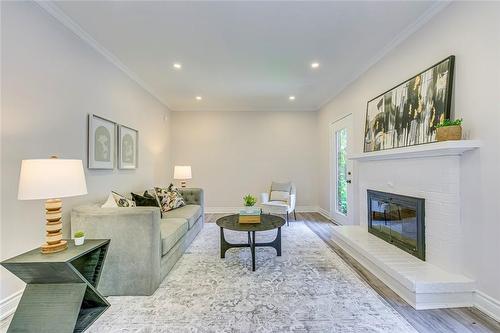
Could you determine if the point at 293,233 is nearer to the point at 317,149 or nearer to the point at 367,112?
the point at 367,112

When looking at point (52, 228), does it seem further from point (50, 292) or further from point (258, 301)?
point (258, 301)

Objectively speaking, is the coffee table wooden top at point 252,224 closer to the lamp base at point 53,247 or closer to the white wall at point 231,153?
the lamp base at point 53,247

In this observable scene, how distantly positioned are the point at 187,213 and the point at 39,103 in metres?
2.22

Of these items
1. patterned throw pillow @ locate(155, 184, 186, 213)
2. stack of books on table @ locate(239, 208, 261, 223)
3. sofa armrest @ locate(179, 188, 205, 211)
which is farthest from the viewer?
sofa armrest @ locate(179, 188, 205, 211)

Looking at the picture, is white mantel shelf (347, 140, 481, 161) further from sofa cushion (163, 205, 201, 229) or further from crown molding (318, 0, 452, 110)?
sofa cushion (163, 205, 201, 229)

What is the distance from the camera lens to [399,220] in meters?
2.86

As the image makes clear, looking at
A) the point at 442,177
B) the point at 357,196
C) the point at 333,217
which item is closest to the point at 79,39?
the point at 442,177

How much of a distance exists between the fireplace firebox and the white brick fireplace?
0.06 m

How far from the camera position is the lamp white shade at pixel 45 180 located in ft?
5.24

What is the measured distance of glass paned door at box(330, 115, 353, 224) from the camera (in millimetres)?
4398

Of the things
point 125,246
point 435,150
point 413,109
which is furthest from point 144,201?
point 413,109

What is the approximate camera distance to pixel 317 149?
20.4ft

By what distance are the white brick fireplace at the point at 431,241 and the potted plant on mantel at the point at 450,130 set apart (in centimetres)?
9

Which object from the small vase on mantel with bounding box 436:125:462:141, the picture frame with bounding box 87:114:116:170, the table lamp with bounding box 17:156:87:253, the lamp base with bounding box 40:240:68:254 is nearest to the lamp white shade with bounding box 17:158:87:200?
the table lamp with bounding box 17:156:87:253
